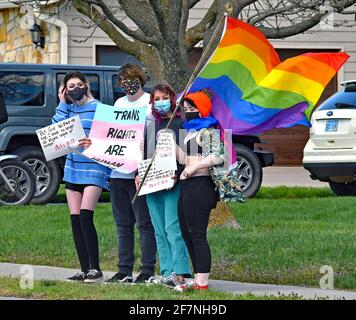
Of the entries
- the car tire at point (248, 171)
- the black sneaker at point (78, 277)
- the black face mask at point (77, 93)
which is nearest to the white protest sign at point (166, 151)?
the black face mask at point (77, 93)

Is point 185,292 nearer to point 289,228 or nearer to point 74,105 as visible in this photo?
point 74,105

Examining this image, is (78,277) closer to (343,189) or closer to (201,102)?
(201,102)

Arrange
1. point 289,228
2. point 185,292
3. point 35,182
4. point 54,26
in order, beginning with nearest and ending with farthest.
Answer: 1. point 185,292
2. point 289,228
3. point 35,182
4. point 54,26

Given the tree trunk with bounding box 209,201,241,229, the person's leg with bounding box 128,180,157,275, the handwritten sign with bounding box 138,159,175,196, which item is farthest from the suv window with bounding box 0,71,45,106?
the handwritten sign with bounding box 138,159,175,196

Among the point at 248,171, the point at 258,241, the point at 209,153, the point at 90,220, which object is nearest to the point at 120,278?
the point at 90,220

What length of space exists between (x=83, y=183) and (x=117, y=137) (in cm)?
47

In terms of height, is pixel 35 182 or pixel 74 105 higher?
pixel 74 105

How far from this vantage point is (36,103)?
17.1 m

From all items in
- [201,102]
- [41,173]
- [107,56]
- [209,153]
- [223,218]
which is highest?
[107,56]

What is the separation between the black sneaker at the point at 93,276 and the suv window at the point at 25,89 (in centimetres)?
719

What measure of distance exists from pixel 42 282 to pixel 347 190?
30.4ft

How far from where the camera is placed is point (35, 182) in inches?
644
